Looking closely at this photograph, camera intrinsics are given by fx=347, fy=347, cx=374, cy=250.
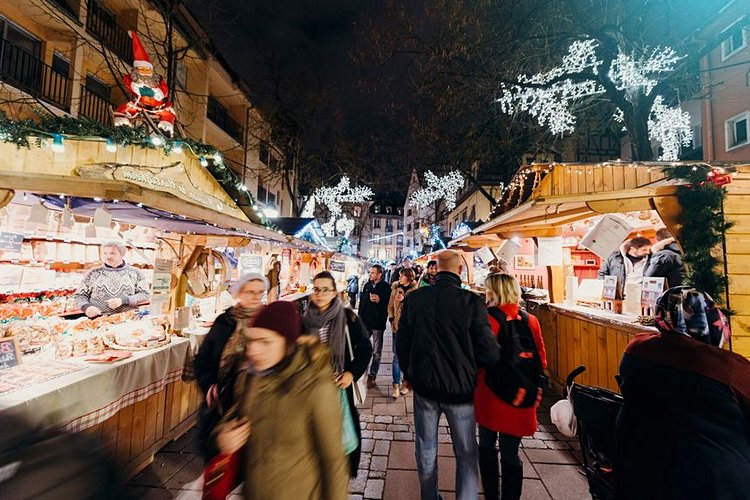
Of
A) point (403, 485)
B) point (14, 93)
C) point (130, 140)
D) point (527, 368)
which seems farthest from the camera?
point (14, 93)

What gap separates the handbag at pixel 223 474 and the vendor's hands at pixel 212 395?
769mm

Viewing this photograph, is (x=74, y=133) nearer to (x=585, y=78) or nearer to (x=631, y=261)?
(x=631, y=261)

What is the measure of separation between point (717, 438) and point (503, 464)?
1651mm

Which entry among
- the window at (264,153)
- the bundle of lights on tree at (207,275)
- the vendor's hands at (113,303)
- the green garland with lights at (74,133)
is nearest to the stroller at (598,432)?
the bundle of lights on tree at (207,275)

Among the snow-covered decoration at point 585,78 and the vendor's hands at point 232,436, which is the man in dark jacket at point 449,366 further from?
the snow-covered decoration at point 585,78

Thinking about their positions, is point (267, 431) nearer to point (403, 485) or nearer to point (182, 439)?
point (403, 485)

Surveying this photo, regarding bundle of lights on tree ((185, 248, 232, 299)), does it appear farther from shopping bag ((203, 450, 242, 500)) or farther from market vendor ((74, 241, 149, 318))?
shopping bag ((203, 450, 242, 500))

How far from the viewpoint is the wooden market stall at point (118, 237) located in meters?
2.84

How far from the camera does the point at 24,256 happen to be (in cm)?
659

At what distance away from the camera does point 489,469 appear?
3061 millimetres

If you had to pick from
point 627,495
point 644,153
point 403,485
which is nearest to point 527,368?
point 627,495

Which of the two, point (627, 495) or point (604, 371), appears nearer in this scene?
point (627, 495)

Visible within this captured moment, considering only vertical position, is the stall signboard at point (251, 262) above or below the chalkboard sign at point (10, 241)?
below

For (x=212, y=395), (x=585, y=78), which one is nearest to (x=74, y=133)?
(x=212, y=395)
